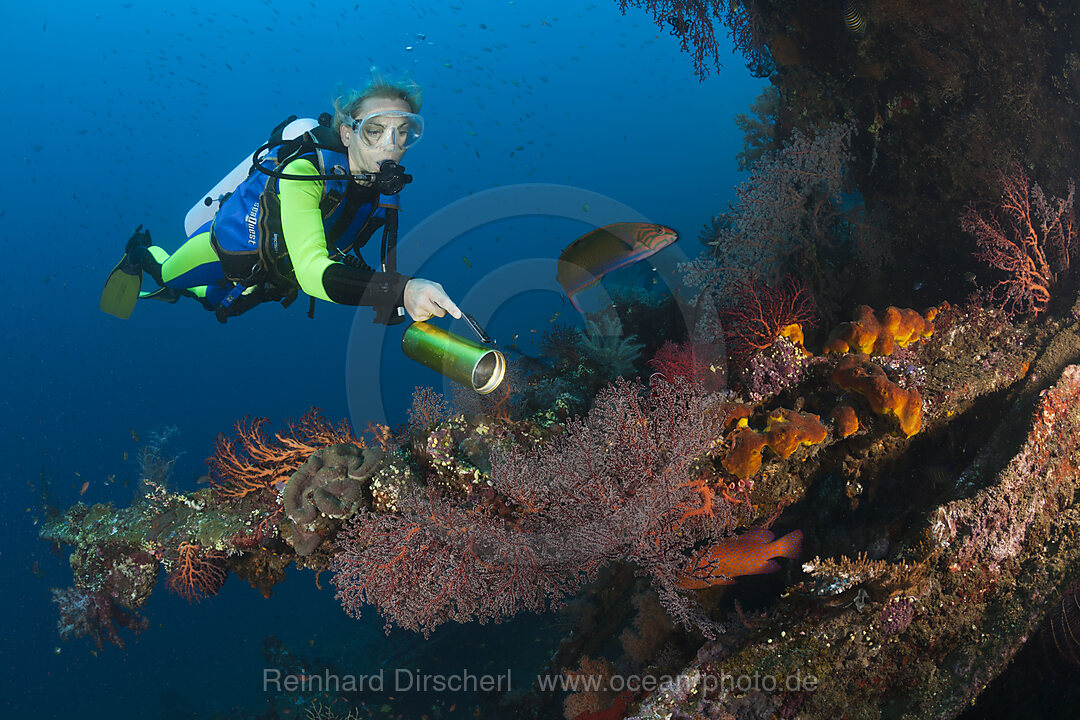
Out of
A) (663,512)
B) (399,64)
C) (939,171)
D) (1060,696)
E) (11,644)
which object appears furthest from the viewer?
(399,64)

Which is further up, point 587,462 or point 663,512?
point 587,462

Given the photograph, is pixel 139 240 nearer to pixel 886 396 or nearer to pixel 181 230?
pixel 886 396

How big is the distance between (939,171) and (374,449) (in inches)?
209

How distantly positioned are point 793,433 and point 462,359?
2.06 meters

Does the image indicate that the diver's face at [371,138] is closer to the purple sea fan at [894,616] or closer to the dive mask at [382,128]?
the dive mask at [382,128]

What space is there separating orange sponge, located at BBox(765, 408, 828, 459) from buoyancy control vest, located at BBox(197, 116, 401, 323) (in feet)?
9.48

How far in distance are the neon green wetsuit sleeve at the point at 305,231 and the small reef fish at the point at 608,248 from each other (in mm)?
1835

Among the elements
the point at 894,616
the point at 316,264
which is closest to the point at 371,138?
the point at 316,264

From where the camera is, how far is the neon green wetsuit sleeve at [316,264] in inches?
101

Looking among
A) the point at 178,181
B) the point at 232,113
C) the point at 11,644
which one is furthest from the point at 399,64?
the point at 11,644

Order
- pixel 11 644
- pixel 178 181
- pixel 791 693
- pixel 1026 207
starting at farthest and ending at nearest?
pixel 178 181 → pixel 11 644 → pixel 1026 207 → pixel 791 693

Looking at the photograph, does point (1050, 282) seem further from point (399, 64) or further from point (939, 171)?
point (399, 64)

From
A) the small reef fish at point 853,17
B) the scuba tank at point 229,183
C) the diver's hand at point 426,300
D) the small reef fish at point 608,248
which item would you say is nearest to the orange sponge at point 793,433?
the small reef fish at point 608,248

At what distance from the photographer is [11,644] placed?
23969 mm
